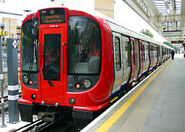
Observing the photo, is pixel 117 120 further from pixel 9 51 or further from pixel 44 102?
pixel 9 51

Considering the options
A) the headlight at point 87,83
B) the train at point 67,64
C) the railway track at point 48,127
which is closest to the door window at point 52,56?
the train at point 67,64

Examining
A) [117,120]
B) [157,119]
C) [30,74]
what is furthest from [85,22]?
[157,119]

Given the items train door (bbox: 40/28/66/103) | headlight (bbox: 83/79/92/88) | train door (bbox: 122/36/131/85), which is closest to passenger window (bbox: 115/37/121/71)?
train door (bbox: 122/36/131/85)

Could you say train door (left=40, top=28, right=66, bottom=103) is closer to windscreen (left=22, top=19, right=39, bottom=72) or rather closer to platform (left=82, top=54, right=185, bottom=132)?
windscreen (left=22, top=19, right=39, bottom=72)

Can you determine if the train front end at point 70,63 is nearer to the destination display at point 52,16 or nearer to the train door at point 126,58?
the destination display at point 52,16

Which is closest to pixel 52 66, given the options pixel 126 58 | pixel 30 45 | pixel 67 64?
pixel 67 64

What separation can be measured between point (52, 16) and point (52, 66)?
3.65 feet

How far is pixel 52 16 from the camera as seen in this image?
4.73 m

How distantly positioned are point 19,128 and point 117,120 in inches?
109

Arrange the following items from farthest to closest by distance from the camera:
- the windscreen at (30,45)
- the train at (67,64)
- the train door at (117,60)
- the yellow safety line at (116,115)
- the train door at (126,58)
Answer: the train door at (126,58) < the train door at (117,60) < the windscreen at (30,45) < the train at (67,64) < the yellow safety line at (116,115)

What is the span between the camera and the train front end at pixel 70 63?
4.51 m

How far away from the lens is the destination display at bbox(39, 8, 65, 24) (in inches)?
182

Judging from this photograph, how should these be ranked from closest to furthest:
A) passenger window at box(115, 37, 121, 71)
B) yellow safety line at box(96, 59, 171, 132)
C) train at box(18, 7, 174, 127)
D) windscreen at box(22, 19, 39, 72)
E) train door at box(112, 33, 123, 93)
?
yellow safety line at box(96, 59, 171, 132), train at box(18, 7, 174, 127), windscreen at box(22, 19, 39, 72), train door at box(112, 33, 123, 93), passenger window at box(115, 37, 121, 71)

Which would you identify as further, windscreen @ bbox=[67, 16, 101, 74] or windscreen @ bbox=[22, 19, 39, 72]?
windscreen @ bbox=[22, 19, 39, 72]
